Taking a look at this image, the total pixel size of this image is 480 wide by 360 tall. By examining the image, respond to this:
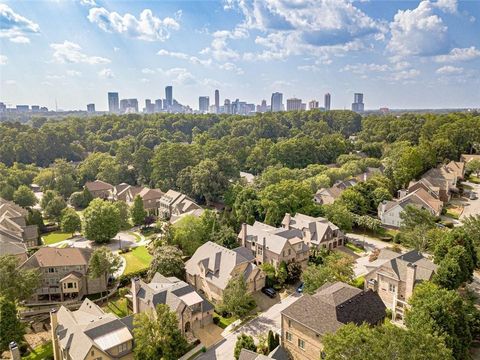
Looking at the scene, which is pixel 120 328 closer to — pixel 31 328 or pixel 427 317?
pixel 31 328

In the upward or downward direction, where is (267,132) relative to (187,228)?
upward

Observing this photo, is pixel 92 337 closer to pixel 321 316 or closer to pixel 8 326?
pixel 8 326

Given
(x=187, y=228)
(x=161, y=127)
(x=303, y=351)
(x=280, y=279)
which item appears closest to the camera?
(x=303, y=351)

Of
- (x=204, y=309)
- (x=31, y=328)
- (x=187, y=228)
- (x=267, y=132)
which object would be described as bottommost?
(x=31, y=328)

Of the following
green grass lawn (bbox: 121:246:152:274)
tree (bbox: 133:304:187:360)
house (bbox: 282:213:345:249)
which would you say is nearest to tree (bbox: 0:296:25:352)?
tree (bbox: 133:304:187:360)

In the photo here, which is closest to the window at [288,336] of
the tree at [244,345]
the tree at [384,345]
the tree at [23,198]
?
the tree at [244,345]

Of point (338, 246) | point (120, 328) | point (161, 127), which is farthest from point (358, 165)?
point (161, 127)

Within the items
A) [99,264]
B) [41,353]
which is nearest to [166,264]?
[99,264]

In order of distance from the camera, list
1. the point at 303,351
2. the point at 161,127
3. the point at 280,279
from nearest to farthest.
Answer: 1. the point at 303,351
2. the point at 280,279
3. the point at 161,127
